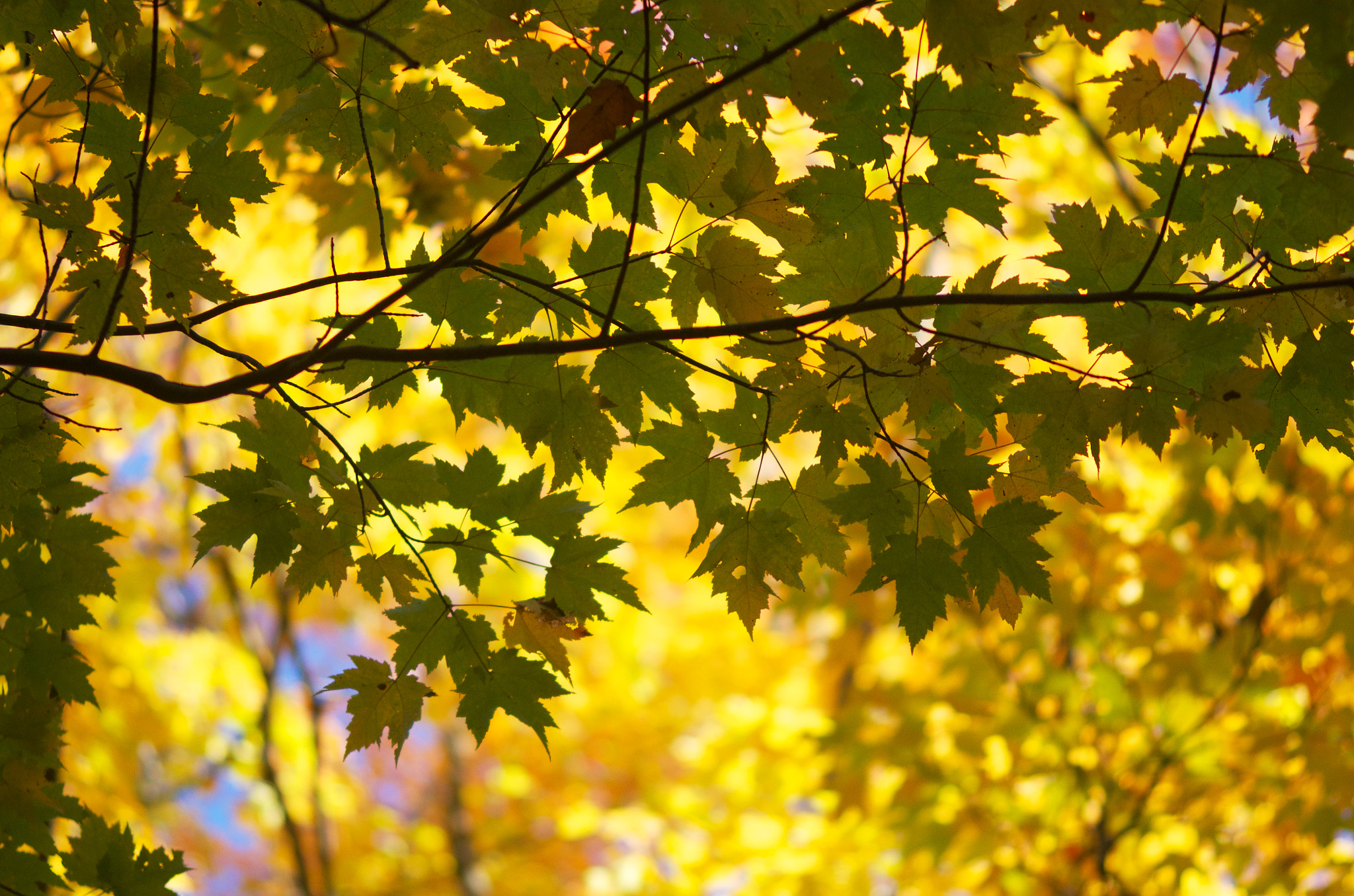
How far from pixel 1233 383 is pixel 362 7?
1719 millimetres

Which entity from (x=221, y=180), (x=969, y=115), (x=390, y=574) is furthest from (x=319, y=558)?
(x=969, y=115)

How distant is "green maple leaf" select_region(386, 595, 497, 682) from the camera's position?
1667 millimetres

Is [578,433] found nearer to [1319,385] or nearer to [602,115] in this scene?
[602,115]

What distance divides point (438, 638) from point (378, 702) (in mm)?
162

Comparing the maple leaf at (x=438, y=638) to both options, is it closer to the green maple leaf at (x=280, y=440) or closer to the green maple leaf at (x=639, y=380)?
the green maple leaf at (x=280, y=440)

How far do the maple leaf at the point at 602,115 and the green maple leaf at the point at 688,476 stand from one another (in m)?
0.58

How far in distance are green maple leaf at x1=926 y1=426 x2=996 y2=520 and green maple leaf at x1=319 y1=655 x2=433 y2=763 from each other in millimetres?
1044

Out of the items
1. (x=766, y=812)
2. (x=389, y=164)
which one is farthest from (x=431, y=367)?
(x=766, y=812)

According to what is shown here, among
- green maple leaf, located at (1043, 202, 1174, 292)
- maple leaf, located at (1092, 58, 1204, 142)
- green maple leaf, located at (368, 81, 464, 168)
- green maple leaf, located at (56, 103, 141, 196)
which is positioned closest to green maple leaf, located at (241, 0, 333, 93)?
green maple leaf, located at (368, 81, 464, 168)

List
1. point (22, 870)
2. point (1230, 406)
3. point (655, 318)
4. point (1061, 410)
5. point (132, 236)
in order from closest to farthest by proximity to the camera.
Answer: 1. point (132, 236)
2. point (1230, 406)
3. point (1061, 410)
4. point (655, 318)
5. point (22, 870)

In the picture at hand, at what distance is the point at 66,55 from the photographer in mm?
1567

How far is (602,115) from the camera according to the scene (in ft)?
4.49

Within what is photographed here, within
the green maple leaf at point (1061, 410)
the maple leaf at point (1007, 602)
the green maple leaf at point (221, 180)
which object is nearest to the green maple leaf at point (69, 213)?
the green maple leaf at point (221, 180)

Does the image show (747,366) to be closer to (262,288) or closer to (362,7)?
(362,7)
